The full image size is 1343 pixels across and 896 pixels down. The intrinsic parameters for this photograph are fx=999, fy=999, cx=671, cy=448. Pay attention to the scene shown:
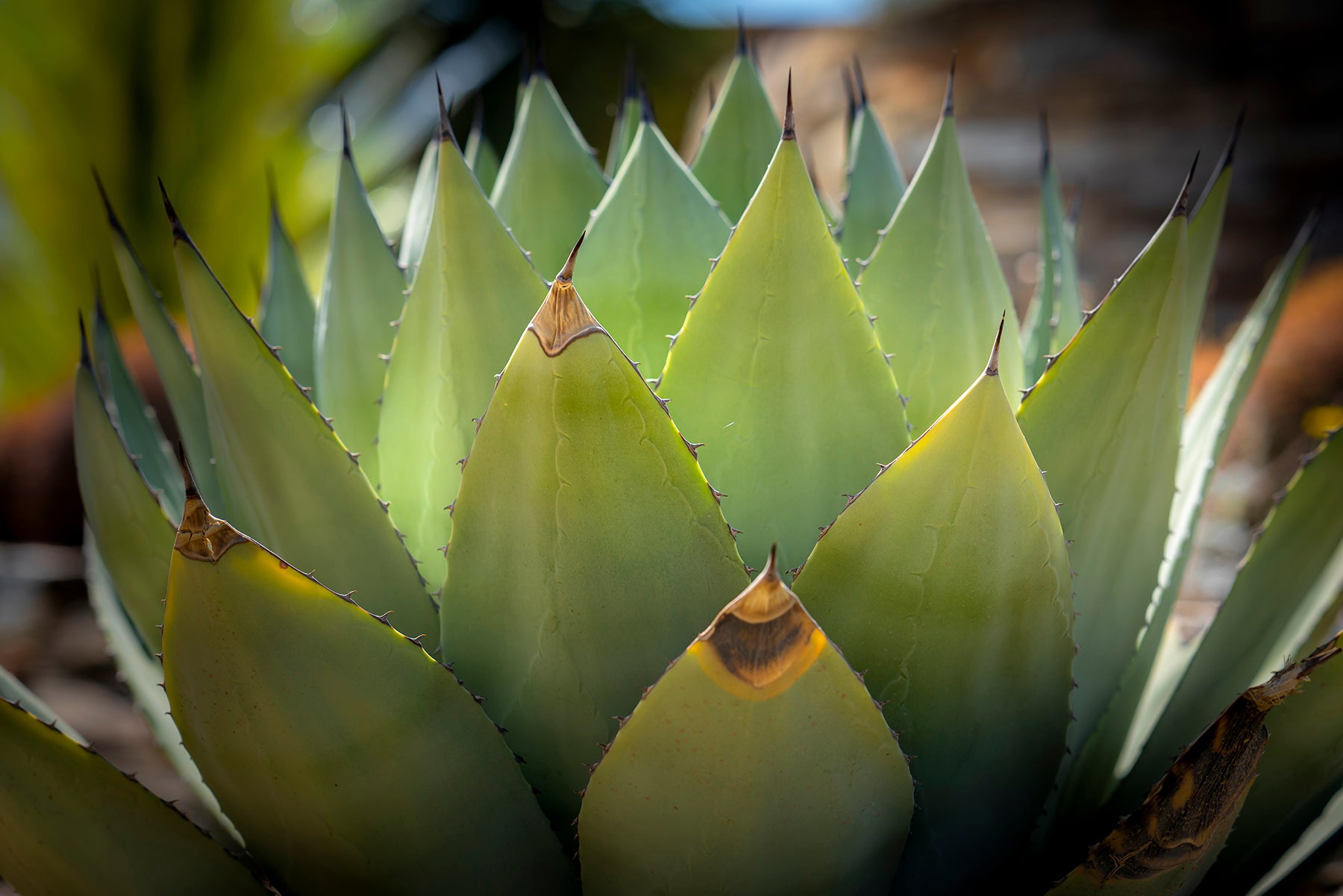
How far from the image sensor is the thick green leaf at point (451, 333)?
1.83 ft

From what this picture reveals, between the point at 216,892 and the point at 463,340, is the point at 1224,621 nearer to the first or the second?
the point at 463,340

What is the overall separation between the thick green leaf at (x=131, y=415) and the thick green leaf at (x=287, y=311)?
12 centimetres

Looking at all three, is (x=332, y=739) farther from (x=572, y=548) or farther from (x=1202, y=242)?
(x=1202, y=242)

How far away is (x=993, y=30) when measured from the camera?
4.78 m

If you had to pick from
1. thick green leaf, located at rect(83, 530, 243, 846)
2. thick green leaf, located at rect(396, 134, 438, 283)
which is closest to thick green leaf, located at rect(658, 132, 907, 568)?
thick green leaf, located at rect(396, 134, 438, 283)

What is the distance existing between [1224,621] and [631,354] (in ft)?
1.47

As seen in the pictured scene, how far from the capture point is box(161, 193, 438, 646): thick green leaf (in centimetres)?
55

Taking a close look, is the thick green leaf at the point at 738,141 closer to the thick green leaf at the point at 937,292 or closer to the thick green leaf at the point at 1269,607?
the thick green leaf at the point at 937,292

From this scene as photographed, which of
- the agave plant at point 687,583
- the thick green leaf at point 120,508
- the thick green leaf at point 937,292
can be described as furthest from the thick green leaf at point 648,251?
the thick green leaf at point 120,508

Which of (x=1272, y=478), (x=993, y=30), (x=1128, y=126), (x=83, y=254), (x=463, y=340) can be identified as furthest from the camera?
(x=993, y=30)

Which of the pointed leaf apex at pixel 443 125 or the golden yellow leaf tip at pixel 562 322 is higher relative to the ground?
the pointed leaf apex at pixel 443 125

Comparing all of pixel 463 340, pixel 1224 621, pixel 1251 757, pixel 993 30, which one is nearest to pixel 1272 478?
pixel 1224 621

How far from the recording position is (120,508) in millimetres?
673

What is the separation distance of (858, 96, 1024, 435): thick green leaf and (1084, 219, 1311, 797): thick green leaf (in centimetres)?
17
